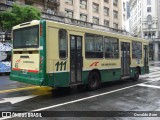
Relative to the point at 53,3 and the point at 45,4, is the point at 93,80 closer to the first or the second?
the point at 45,4

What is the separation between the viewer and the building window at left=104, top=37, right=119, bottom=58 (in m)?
13.4

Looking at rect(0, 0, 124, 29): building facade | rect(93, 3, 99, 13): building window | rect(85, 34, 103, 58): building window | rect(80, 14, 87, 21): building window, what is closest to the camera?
rect(85, 34, 103, 58): building window

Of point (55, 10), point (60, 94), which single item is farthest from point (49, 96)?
point (55, 10)

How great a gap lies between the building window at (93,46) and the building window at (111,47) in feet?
1.67

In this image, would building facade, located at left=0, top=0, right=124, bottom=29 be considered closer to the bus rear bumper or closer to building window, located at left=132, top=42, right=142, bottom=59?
building window, located at left=132, top=42, right=142, bottom=59

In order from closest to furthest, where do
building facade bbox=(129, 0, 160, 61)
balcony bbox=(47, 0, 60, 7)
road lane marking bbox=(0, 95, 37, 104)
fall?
1. road lane marking bbox=(0, 95, 37, 104)
2. balcony bbox=(47, 0, 60, 7)
3. building facade bbox=(129, 0, 160, 61)

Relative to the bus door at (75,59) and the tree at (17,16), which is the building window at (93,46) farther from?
the tree at (17,16)

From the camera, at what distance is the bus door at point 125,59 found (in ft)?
49.5

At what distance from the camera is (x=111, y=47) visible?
1391 cm

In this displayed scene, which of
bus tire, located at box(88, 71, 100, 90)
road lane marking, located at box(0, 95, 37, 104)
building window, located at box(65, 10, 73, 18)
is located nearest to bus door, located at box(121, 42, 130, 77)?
→ bus tire, located at box(88, 71, 100, 90)

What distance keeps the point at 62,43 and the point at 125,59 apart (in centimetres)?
614

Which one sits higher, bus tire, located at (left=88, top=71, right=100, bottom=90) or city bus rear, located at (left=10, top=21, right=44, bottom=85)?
city bus rear, located at (left=10, top=21, right=44, bottom=85)

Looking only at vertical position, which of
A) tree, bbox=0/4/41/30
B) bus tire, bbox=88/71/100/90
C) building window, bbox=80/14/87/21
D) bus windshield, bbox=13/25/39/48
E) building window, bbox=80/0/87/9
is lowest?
bus tire, bbox=88/71/100/90

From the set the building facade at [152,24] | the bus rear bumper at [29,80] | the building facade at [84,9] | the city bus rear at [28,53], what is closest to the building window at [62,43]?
the city bus rear at [28,53]
